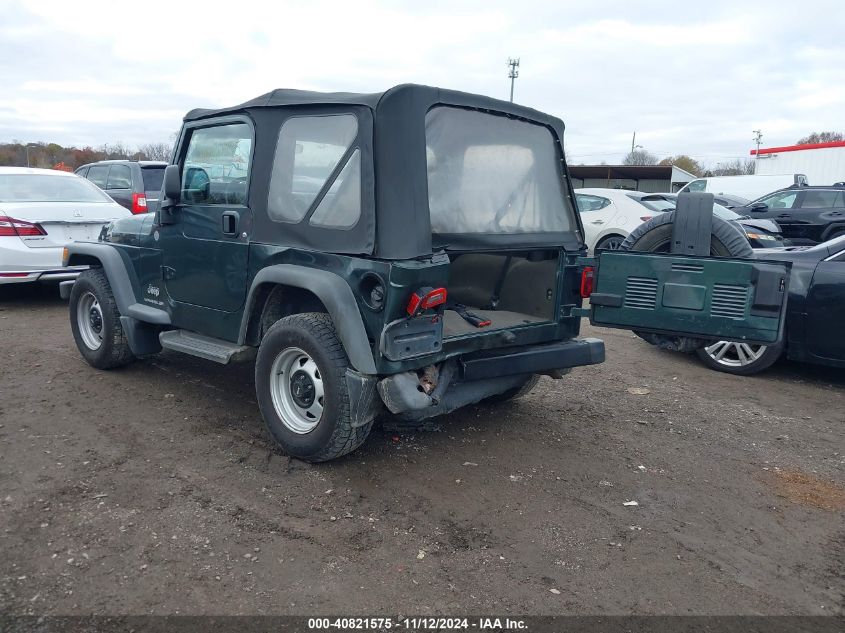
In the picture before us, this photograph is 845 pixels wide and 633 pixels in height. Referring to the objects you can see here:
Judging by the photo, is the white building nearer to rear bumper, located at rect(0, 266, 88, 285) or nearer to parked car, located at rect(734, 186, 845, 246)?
parked car, located at rect(734, 186, 845, 246)

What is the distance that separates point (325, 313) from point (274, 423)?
75cm

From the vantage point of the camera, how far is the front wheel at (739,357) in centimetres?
606

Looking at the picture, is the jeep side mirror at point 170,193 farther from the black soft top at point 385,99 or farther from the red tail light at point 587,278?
the red tail light at point 587,278

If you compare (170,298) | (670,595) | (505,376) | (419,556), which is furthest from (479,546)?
(170,298)

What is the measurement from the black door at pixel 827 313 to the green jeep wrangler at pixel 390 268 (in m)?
1.99

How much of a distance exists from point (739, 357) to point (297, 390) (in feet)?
13.8

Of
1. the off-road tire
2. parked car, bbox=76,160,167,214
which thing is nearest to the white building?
parked car, bbox=76,160,167,214

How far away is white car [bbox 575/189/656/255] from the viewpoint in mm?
11602

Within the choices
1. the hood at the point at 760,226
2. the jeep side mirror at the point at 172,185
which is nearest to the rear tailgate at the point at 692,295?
the jeep side mirror at the point at 172,185

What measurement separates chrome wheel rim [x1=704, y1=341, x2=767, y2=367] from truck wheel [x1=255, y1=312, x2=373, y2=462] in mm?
3837

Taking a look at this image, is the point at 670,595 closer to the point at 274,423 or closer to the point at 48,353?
the point at 274,423

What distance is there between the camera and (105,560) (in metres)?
3.07

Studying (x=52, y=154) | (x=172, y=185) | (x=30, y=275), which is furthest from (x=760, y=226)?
(x=52, y=154)

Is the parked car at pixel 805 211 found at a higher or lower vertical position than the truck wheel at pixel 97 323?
higher
